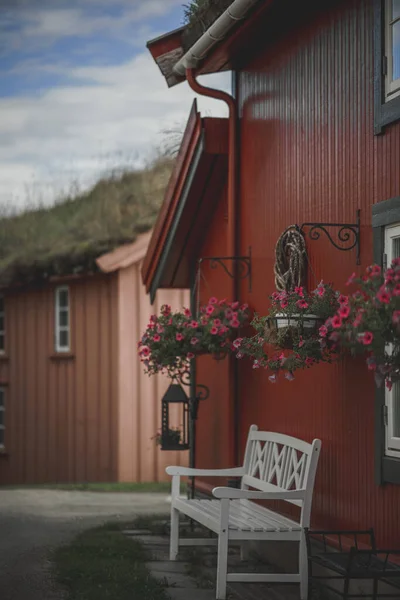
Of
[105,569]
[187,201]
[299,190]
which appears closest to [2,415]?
[187,201]

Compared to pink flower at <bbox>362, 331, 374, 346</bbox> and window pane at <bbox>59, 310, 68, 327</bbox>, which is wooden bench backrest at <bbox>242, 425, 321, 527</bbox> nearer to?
pink flower at <bbox>362, 331, 374, 346</bbox>

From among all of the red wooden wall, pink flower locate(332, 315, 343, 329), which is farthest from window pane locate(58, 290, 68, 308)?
pink flower locate(332, 315, 343, 329)

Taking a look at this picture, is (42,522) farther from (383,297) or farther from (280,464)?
(383,297)

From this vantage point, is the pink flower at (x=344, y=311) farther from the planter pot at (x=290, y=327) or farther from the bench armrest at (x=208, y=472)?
the bench armrest at (x=208, y=472)

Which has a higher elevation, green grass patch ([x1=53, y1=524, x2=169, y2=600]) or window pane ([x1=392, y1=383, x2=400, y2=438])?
window pane ([x1=392, y1=383, x2=400, y2=438])

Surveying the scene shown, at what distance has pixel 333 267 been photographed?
25.1 ft

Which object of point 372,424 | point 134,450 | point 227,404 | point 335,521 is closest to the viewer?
point 372,424

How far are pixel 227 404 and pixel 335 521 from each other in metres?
2.64

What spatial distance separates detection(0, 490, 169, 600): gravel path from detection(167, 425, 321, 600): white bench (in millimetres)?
1210

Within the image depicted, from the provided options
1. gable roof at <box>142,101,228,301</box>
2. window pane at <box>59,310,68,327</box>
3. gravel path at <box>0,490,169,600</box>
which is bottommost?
gravel path at <box>0,490,169,600</box>

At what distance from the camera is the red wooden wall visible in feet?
23.2

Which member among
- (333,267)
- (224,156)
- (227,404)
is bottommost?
(227,404)

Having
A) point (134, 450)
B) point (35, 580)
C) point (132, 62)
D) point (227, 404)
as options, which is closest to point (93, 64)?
point (132, 62)

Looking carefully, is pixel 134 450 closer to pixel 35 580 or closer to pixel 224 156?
pixel 224 156
